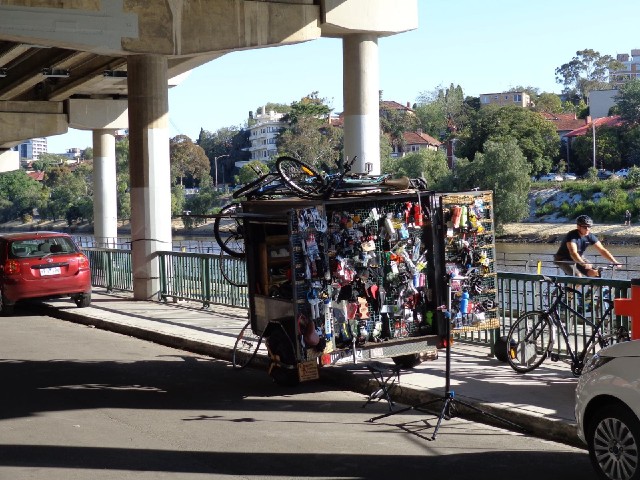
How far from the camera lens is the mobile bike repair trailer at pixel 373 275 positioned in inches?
420

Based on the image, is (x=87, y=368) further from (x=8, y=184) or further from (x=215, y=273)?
(x=8, y=184)

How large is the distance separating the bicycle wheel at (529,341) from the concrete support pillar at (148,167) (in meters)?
12.2

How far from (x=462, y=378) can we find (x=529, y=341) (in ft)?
3.03

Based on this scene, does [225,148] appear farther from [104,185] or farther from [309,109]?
[104,185]

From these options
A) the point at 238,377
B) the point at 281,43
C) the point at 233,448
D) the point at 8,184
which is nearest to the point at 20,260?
the point at 281,43

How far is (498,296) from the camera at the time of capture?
12.8 meters

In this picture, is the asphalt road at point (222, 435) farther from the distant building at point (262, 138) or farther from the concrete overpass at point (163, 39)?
the distant building at point (262, 138)

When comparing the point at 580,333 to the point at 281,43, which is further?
the point at 281,43

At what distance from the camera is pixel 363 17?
22094 mm

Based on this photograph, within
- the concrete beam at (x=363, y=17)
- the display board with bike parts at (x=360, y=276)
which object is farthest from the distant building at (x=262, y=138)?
the display board with bike parts at (x=360, y=276)

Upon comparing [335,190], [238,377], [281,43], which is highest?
[281,43]

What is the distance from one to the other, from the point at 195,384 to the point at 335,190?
10.6 ft

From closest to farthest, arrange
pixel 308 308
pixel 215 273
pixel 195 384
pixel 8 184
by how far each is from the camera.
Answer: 1. pixel 308 308
2. pixel 195 384
3. pixel 215 273
4. pixel 8 184

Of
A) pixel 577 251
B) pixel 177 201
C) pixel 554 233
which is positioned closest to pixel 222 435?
pixel 577 251
